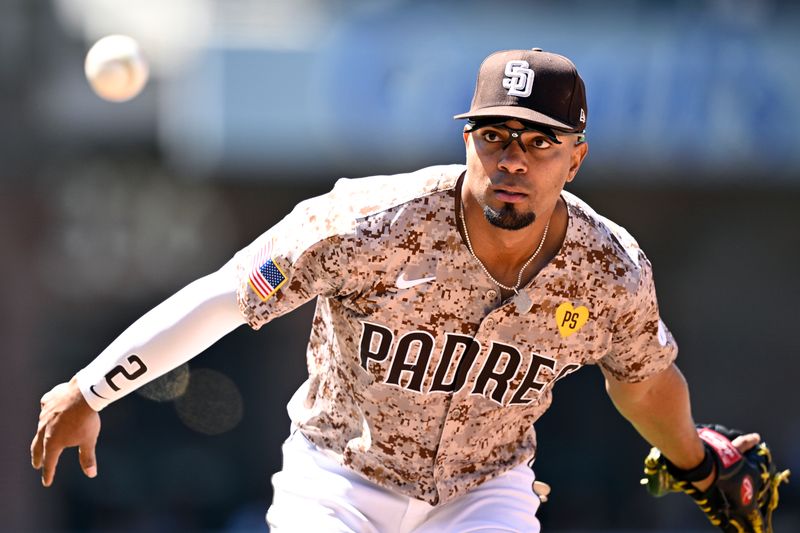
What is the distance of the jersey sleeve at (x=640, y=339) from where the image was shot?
4199mm

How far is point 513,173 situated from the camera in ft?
13.0

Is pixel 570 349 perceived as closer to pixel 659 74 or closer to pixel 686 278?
pixel 659 74

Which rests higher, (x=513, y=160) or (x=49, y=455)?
(x=513, y=160)

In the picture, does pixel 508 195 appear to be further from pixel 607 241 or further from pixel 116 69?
pixel 116 69

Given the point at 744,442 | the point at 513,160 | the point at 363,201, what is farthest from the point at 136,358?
the point at 744,442

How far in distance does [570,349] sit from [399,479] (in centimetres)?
68

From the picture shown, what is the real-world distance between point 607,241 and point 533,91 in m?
0.54

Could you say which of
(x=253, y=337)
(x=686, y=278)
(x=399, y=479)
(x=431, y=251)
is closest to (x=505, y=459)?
(x=399, y=479)

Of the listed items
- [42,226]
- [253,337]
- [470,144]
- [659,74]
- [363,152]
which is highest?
[470,144]

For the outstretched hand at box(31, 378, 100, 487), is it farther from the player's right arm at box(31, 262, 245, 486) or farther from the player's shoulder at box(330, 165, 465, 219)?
the player's shoulder at box(330, 165, 465, 219)

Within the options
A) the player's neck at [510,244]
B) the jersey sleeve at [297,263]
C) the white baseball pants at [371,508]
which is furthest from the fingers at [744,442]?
the jersey sleeve at [297,263]

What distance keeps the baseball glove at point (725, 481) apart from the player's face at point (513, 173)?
1404 millimetres

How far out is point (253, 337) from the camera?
13102 mm

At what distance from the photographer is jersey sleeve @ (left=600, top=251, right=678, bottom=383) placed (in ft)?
13.8
